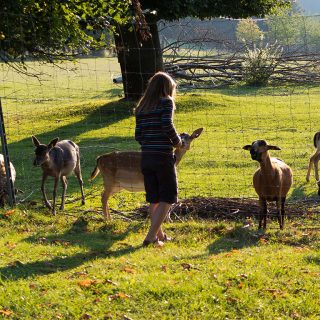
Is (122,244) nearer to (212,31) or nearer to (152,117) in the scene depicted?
(152,117)

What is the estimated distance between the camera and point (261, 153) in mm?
10633

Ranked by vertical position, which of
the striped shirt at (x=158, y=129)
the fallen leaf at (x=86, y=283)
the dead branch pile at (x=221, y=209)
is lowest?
the dead branch pile at (x=221, y=209)

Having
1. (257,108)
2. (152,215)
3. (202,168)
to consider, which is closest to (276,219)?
(152,215)

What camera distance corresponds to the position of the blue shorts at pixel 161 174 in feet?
28.7

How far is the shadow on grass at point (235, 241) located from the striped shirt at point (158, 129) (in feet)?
4.54

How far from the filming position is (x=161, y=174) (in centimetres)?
880

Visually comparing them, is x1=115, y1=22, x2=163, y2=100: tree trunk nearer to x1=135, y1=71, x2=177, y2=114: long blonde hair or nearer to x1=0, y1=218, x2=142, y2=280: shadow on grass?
x1=0, y1=218, x2=142, y2=280: shadow on grass

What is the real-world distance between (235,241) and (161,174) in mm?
1455

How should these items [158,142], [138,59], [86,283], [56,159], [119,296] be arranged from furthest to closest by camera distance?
[138,59]
[56,159]
[158,142]
[86,283]
[119,296]

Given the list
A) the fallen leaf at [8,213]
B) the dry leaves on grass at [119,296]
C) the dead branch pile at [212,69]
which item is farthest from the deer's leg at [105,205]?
the dead branch pile at [212,69]

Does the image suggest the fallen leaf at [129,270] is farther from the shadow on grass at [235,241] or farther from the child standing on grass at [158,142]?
the shadow on grass at [235,241]

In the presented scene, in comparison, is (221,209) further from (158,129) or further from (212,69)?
(212,69)

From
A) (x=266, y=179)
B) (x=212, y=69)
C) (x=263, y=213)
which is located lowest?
(x=263, y=213)

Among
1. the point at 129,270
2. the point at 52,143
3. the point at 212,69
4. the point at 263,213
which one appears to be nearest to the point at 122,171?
the point at 52,143
